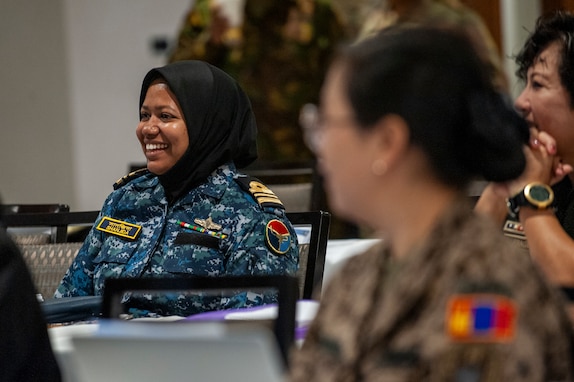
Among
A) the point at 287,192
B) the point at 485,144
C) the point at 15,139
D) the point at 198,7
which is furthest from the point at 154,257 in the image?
the point at 15,139

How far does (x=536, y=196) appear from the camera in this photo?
2.52m

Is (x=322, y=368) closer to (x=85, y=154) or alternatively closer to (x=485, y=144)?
(x=485, y=144)

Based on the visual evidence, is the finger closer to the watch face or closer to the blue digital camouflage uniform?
the watch face

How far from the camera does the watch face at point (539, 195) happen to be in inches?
98.7

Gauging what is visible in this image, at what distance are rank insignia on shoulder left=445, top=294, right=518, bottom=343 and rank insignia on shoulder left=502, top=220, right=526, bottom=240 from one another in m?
1.33

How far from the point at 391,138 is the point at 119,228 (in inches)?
71.7

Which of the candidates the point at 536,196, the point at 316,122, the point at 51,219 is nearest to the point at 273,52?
the point at 51,219

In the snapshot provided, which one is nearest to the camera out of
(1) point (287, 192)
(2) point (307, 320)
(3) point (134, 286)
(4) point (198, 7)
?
(3) point (134, 286)

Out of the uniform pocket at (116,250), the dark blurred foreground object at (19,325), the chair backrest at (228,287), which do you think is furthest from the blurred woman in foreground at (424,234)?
the uniform pocket at (116,250)

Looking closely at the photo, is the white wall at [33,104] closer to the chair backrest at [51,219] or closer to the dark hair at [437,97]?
the chair backrest at [51,219]

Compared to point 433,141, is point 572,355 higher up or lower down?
lower down

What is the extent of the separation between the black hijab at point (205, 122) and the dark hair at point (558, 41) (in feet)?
2.81

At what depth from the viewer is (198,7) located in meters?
7.05

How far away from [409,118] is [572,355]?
13.8 inches
